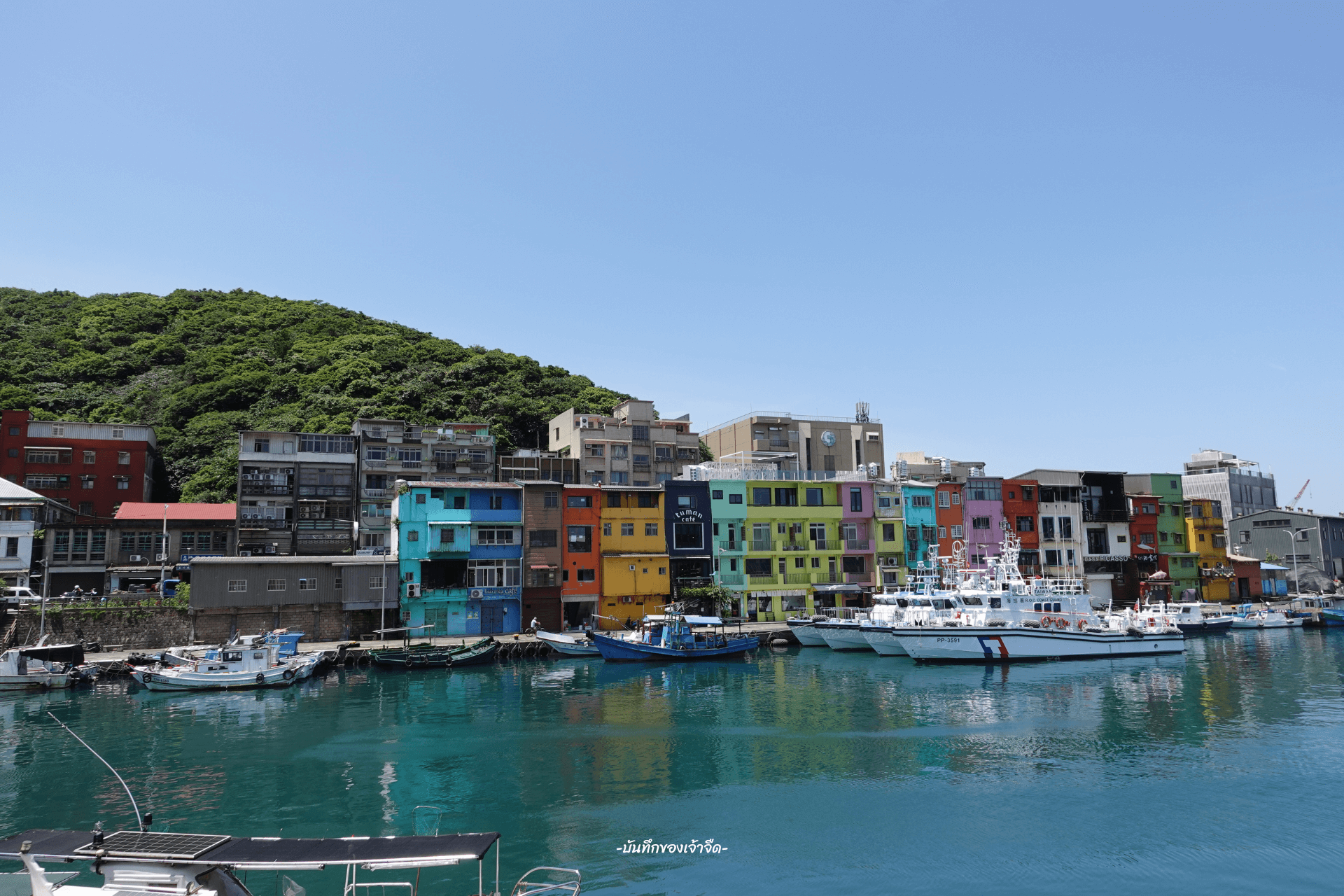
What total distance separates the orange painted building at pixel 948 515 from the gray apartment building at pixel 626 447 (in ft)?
77.3

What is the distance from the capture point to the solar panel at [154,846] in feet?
40.9

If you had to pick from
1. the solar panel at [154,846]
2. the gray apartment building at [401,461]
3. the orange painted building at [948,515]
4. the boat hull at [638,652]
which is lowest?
the boat hull at [638,652]

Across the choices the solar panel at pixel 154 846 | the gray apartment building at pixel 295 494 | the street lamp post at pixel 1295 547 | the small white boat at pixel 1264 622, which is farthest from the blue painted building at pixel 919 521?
the solar panel at pixel 154 846

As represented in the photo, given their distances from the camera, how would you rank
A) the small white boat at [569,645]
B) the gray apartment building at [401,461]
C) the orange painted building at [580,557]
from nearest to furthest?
the small white boat at [569,645], the orange painted building at [580,557], the gray apartment building at [401,461]

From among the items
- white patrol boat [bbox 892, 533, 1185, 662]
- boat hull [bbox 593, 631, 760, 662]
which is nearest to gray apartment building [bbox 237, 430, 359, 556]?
boat hull [bbox 593, 631, 760, 662]

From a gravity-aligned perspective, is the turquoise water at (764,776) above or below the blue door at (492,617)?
below

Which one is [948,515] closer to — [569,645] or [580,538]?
[580,538]

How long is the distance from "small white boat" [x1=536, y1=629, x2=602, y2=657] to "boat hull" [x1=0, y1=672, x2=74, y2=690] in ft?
85.9

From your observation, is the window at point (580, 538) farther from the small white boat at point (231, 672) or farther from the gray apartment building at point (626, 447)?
the small white boat at point (231, 672)

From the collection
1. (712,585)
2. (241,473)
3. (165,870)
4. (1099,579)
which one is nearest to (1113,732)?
(165,870)

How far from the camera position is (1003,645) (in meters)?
53.2

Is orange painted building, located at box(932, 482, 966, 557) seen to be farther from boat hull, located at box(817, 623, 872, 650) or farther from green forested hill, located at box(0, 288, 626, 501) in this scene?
green forested hill, located at box(0, 288, 626, 501)

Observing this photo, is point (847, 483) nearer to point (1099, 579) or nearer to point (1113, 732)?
point (1099, 579)

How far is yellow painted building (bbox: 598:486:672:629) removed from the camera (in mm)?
65062
